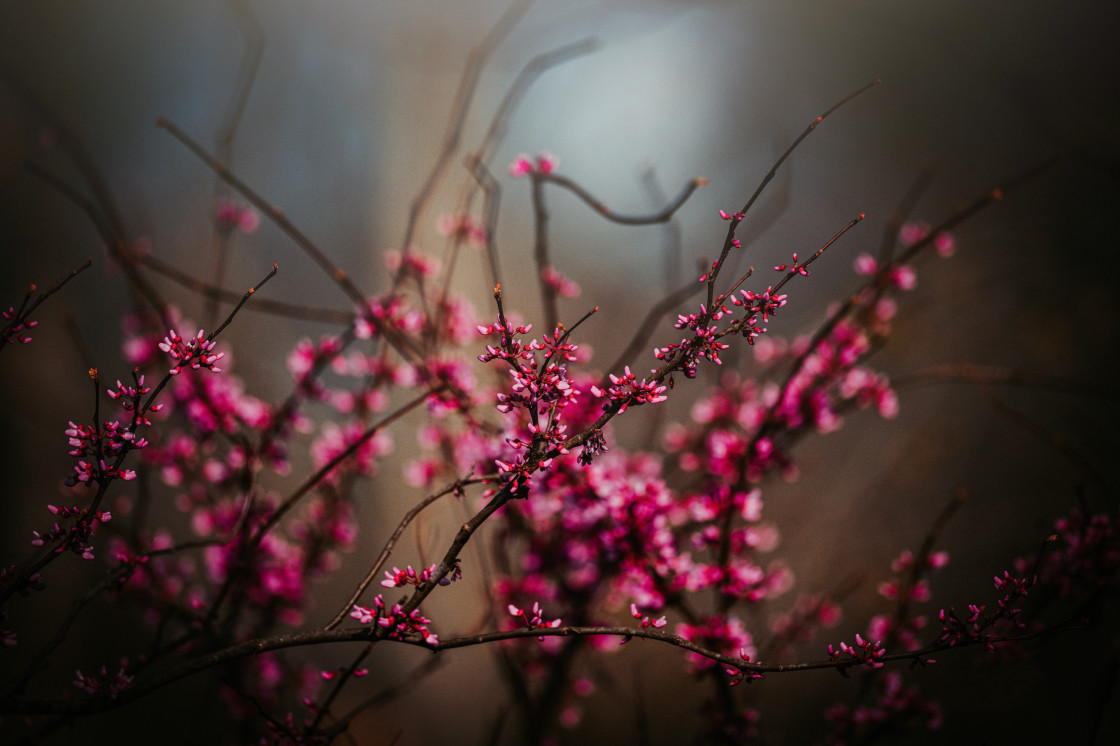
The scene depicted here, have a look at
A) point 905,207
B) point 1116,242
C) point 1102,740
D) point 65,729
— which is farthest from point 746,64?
point 65,729

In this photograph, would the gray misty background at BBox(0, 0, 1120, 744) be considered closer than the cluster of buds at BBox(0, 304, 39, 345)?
No

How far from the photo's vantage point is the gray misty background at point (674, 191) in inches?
40.0

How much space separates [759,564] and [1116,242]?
85cm

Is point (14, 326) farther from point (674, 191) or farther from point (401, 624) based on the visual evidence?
point (674, 191)

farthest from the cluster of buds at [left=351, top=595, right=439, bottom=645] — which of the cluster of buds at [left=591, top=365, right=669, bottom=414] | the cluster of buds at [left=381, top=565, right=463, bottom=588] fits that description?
the cluster of buds at [left=591, top=365, right=669, bottom=414]

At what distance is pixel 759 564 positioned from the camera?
48.3 inches

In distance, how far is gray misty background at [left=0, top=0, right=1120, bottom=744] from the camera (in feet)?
3.34

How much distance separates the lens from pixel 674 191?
3.57ft

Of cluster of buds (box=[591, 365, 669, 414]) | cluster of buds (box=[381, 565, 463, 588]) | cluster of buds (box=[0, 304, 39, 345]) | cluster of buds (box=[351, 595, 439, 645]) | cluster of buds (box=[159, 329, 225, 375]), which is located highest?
cluster of buds (box=[0, 304, 39, 345])

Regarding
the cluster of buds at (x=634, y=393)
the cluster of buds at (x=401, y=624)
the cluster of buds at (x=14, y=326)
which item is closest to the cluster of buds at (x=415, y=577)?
the cluster of buds at (x=401, y=624)

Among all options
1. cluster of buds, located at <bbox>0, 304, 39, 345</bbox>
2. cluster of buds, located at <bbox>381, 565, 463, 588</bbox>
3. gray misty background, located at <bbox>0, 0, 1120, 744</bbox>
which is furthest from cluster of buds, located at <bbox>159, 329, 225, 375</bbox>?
gray misty background, located at <bbox>0, 0, 1120, 744</bbox>

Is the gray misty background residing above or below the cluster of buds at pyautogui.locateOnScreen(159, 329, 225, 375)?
above

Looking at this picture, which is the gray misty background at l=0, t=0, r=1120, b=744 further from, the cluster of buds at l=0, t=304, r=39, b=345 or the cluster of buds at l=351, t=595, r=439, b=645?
the cluster of buds at l=351, t=595, r=439, b=645

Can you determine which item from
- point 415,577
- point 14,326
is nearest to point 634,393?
point 415,577
